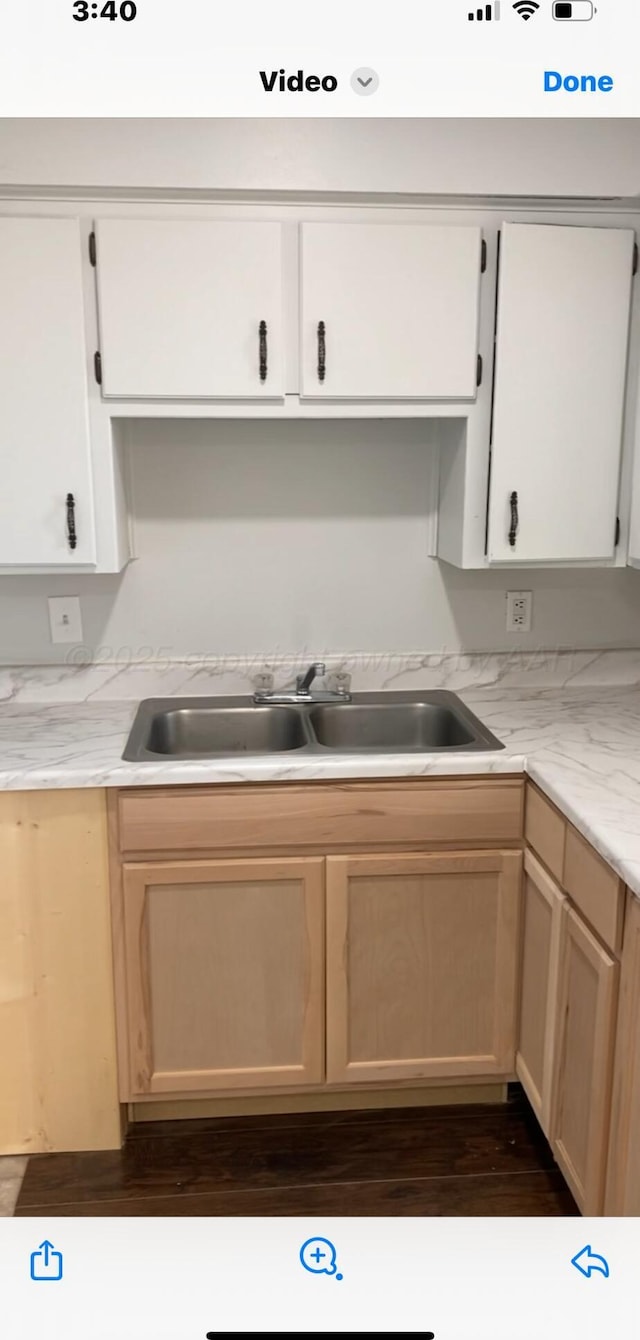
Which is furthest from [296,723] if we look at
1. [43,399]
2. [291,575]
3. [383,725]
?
[43,399]

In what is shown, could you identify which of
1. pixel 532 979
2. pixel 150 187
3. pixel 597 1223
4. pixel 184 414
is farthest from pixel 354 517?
pixel 597 1223

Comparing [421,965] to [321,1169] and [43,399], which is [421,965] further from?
[43,399]

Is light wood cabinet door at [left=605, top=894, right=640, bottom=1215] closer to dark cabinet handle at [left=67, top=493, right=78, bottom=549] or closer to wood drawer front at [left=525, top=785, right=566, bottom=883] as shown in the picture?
wood drawer front at [left=525, top=785, right=566, bottom=883]

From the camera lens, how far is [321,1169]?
79.4 inches

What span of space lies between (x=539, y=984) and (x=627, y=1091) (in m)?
0.46

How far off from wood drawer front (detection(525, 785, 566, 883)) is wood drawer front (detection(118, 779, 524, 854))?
0.11 ft

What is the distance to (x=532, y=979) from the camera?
1988 mm

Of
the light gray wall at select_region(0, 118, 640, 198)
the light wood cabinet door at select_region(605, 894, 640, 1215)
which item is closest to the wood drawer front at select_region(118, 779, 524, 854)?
the light wood cabinet door at select_region(605, 894, 640, 1215)

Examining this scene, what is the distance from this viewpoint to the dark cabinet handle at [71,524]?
6.84 feet

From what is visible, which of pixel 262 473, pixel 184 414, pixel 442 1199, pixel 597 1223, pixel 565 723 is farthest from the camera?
pixel 262 473

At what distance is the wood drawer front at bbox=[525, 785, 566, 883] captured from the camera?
1.79 metres

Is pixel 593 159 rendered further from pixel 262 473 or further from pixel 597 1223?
pixel 597 1223
